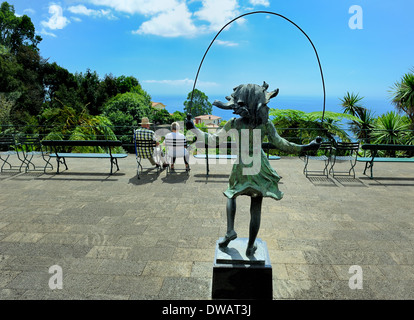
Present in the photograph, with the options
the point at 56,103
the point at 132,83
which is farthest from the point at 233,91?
the point at 132,83

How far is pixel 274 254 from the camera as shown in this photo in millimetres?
3680

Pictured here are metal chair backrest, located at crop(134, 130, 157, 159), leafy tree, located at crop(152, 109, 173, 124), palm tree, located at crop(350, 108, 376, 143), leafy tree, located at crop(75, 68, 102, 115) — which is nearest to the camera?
metal chair backrest, located at crop(134, 130, 157, 159)

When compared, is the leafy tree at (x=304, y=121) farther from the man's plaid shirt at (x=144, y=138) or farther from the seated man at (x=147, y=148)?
the man's plaid shirt at (x=144, y=138)

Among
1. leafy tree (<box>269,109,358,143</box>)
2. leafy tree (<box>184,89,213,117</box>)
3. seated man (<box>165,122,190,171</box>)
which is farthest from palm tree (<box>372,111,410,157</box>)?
seated man (<box>165,122,190,171</box>)

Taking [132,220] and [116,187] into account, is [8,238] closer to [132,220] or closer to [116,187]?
[132,220]

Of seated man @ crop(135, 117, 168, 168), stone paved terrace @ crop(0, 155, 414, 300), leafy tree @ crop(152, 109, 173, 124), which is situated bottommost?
stone paved terrace @ crop(0, 155, 414, 300)

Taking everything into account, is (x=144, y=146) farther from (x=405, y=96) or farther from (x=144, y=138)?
(x=405, y=96)

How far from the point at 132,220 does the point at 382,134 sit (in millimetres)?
11295

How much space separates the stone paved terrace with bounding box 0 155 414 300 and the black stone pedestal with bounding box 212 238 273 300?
16 centimetres

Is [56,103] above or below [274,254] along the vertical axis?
above

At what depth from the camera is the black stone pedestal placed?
9.23 feet

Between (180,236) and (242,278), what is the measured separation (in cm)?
147

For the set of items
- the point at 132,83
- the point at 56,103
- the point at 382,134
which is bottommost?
the point at 382,134

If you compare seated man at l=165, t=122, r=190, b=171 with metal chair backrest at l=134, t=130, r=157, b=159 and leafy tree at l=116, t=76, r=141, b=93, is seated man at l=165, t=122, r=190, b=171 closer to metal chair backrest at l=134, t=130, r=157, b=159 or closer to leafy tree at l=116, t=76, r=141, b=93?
metal chair backrest at l=134, t=130, r=157, b=159
